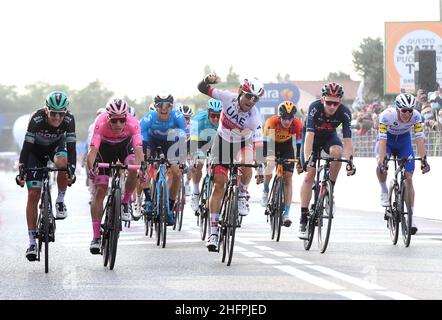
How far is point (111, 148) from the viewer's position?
522 inches

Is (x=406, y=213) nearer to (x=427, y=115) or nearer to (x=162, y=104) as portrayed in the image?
(x=162, y=104)

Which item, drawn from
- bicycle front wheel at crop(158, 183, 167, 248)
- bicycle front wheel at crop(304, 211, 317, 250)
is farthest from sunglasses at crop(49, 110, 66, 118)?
bicycle front wheel at crop(304, 211, 317, 250)

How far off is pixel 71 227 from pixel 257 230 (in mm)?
3230

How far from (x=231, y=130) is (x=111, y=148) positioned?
134 centimetres

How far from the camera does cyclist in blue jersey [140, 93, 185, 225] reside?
53.8ft

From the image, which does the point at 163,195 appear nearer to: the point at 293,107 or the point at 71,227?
the point at 293,107

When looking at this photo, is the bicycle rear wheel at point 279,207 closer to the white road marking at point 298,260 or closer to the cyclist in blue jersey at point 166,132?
the cyclist in blue jersey at point 166,132

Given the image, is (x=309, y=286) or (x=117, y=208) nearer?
(x=309, y=286)

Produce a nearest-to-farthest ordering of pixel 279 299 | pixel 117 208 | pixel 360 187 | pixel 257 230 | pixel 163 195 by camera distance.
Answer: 1. pixel 279 299
2. pixel 117 208
3. pixel 163 195
4. pixel 257 230
5. pixel 360 187

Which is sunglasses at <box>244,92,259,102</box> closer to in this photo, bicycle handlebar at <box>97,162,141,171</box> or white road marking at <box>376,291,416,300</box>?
bicycle handlebar at <box>97,162,141,171</box>

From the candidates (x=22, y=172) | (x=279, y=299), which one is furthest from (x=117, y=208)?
(x=279, y=299)

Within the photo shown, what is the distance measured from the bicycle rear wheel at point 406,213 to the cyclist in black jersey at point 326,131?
824 mm

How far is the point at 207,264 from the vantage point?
41.1ft

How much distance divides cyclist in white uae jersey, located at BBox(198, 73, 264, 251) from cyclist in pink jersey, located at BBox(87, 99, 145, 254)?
85 centimetres
